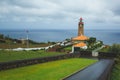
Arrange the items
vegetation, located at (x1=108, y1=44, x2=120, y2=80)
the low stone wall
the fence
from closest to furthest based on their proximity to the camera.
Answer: the low stone wall → the fence → vegetation, located at (x1=108, y1=44, x2=120, y2=80)

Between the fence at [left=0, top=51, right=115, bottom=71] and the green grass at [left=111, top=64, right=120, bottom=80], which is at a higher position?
the fence at [left=0, top=51, right=115, bottom=71]

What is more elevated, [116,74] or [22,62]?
[22,62]

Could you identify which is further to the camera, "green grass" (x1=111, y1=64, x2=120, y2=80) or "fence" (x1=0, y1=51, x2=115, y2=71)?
"green grass" (x1=111, y1=64, x2=120, y2=80)

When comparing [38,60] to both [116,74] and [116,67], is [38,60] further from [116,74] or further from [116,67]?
[116,67]

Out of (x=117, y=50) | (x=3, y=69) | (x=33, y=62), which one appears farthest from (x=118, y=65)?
(x=3, y=69)

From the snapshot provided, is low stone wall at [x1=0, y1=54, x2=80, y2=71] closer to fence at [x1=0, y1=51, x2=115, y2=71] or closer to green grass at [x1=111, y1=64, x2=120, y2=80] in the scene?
fence at [x1=0, y1=51, x2=115, y2=71]

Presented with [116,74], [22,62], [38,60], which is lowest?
[116,74]

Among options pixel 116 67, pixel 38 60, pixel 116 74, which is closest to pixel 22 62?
pixel 38 60

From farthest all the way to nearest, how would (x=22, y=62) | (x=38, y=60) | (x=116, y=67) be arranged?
(x=116, y=67)
(x=38, y=60)
(x=22, y=62)

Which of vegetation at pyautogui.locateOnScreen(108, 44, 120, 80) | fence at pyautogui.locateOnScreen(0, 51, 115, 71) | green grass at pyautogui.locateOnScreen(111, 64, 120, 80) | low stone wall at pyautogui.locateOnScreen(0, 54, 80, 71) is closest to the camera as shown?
low stone wall at pyautogui.locateOnScreen(0, 54, 80, 71)

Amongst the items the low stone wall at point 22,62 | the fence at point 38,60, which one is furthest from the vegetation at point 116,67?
the low stone wall at point 22,62

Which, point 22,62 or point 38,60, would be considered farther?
point 38,60

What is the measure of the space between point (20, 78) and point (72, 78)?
4.49m

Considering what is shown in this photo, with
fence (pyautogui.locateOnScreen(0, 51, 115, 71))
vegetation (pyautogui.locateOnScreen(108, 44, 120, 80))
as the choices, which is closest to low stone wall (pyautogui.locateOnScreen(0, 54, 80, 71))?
fence (pyautogui.locateOnScreen(0, 51, 115, 71))
